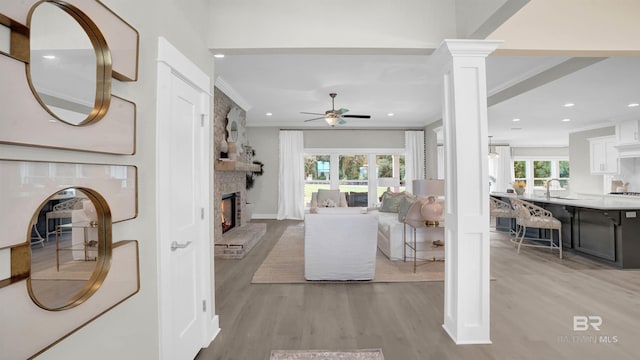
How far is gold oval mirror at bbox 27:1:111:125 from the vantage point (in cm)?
91

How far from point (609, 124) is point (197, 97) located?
31.5 feet

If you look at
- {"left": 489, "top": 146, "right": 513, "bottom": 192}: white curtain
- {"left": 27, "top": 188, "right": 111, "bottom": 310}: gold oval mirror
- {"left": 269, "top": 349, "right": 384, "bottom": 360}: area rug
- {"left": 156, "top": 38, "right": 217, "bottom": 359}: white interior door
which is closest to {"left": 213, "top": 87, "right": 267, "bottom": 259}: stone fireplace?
{"left": 156, "top": 38, "right": 217, "bottom": 359}: white interior door

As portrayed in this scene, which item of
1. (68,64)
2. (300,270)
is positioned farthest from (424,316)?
(68,64)

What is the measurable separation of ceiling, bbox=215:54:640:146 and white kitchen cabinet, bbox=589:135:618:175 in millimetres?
440

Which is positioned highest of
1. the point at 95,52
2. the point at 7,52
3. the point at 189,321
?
the point at 95,52

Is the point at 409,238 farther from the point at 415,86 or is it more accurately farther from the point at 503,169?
the point at 503,169

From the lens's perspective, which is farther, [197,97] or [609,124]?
[609,124]

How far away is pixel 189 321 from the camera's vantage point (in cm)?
201

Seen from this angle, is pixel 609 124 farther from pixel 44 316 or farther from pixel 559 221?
pixel 44 316

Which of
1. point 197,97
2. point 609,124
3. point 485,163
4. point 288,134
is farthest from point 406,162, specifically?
point 197,97

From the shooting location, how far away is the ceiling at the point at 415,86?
3.83 m

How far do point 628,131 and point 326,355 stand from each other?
887 centimetres

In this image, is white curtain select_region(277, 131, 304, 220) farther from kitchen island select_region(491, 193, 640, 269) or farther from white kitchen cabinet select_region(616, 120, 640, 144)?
white kitchen cabinet select_region(616, 120, 640, 144)

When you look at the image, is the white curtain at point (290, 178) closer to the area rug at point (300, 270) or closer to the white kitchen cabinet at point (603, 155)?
the area rug at point (300, 270)
